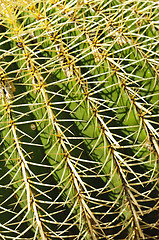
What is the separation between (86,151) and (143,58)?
0.46 metres

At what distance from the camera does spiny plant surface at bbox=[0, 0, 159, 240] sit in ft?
4.33

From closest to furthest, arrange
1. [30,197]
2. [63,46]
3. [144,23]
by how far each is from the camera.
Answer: [30,197] < [63,46] < [144,23]

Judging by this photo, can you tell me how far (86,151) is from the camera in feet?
4.56

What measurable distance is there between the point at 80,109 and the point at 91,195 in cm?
37

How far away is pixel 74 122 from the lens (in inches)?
54.1

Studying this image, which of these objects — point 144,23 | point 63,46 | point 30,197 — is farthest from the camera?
point 144,23

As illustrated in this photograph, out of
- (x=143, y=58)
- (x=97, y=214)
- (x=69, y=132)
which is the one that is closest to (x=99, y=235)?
(x=97, y=214)

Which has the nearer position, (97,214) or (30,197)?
(30,197)

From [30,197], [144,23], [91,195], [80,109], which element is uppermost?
[144,23]

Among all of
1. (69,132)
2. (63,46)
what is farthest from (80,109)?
(63,46)

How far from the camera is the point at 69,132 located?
1.36 m

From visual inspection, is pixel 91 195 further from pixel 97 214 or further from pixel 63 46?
pixel 63 46

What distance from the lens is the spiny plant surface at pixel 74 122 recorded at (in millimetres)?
1319

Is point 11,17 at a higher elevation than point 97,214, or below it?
higher
